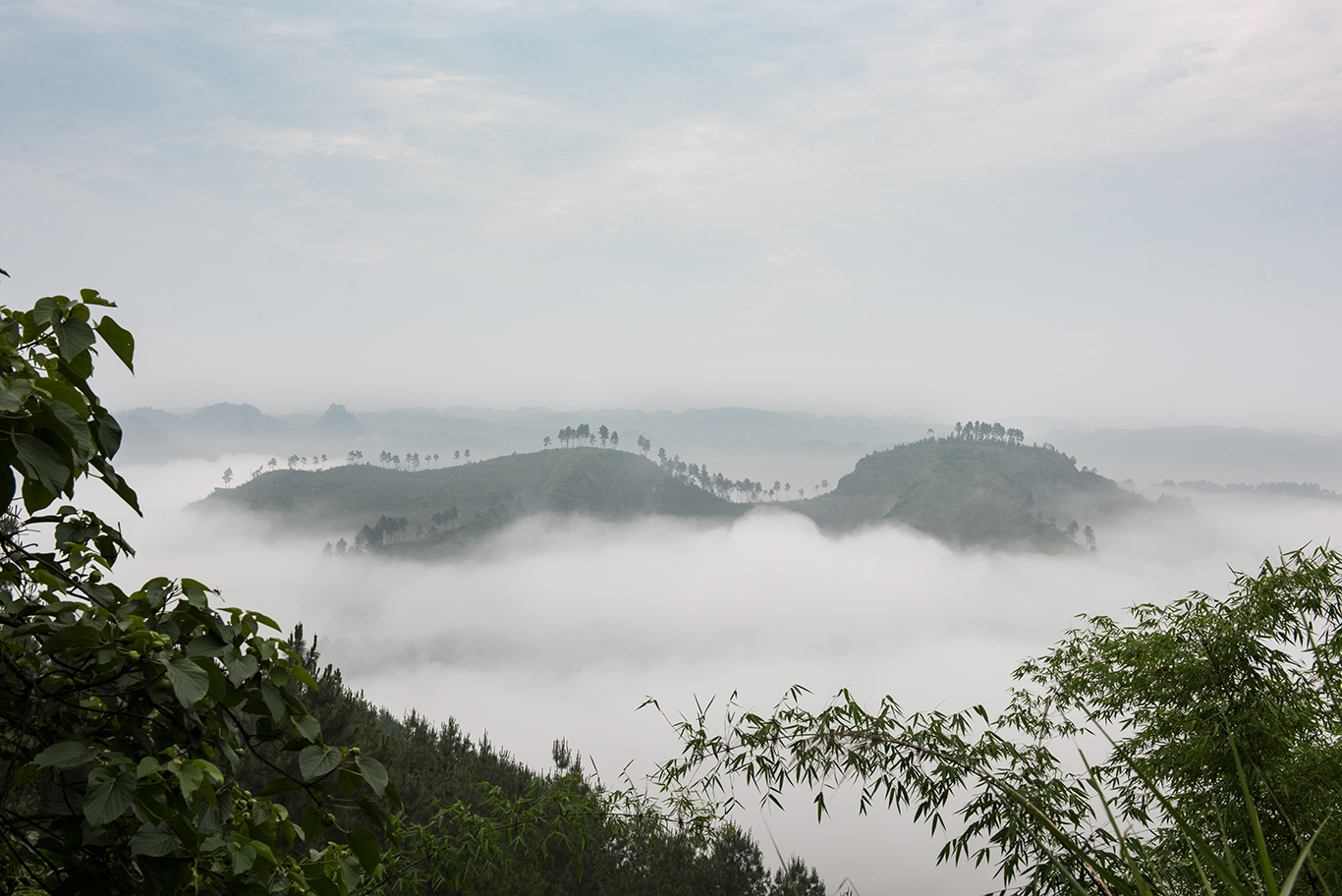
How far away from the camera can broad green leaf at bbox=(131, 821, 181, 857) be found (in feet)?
3.74

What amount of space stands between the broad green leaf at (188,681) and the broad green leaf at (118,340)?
1.78ft

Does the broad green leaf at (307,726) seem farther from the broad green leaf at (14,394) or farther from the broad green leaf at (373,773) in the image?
the broad green leaf at (14,394)

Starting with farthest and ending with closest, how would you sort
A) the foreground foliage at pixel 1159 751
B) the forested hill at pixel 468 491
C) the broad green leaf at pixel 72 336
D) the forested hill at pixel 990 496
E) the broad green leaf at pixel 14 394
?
the forested hill at pixel 468 491 < the forested hill at pixel 990 496 < the foreground foliage at pixel 1159 751 < the broad green leaf at pixel 72 336 < the broad green leaf at pixel 14 394

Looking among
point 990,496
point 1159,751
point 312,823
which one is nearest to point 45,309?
point 312,823

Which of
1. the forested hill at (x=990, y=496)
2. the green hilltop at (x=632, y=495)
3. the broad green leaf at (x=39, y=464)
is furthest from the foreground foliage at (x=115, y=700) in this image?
the forested hill at (x=990, y=496)

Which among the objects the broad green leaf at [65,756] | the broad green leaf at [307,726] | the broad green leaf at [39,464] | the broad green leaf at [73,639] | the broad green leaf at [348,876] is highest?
the broad green leaf at [39,464]

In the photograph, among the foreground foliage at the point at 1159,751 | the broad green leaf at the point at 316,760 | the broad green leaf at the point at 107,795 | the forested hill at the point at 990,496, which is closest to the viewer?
the broad green leaf at the point at 107,795

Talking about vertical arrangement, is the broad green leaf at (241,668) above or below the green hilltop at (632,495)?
above

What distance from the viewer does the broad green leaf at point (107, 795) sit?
1.11 m

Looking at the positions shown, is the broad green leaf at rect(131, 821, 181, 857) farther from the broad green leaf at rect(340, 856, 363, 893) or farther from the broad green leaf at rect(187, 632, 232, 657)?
the broad green leaf at rect(340, 856, 363, 893)

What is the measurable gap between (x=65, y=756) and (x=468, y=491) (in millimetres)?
182326

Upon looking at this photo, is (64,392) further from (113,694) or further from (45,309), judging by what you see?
(113,694)

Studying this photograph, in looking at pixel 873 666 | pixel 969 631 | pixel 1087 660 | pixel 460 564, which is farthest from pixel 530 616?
pixel 1087 660

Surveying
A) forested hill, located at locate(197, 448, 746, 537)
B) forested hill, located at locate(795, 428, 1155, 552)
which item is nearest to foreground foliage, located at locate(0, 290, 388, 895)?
forested hill, located at locate(197, 448, 746, 537)
